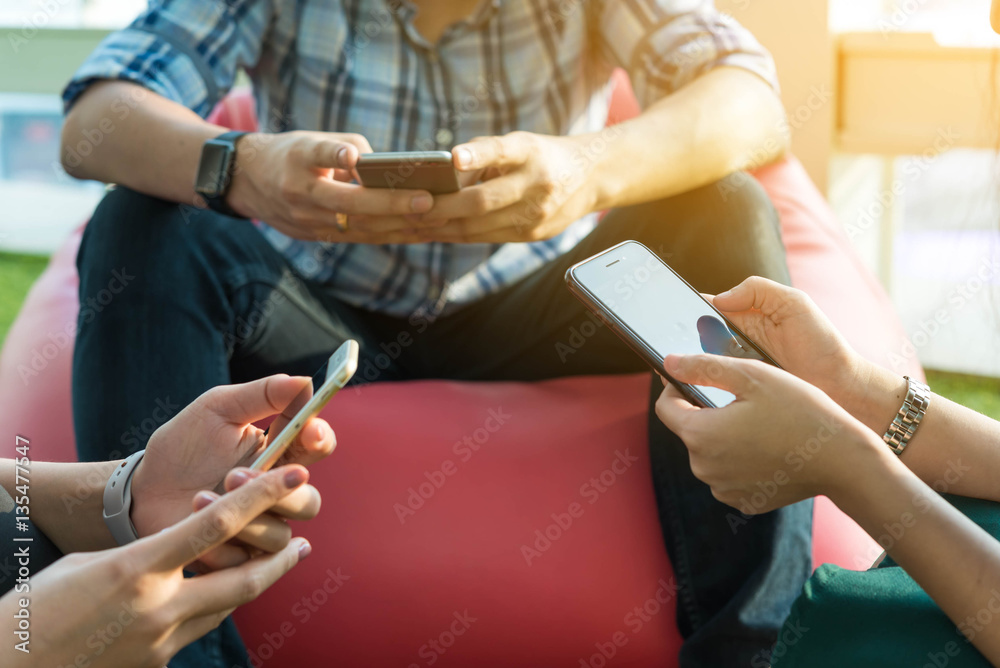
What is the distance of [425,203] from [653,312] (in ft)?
0.81

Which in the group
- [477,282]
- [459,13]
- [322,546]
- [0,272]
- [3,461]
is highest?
[459,13]

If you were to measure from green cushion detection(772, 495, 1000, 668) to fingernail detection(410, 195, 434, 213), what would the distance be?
45cm

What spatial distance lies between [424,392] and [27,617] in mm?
533

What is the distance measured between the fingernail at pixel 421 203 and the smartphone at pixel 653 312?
0.18 metres

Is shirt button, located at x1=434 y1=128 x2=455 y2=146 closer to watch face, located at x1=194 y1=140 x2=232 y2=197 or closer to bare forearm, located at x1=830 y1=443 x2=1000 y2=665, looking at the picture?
watch face, located at x1=194 y1=140 x2=232 y2=197

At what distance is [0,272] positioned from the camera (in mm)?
2389

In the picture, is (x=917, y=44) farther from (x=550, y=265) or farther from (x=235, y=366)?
(x=235, y=366)

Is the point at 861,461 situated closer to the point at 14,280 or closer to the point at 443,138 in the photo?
the point at 443,138

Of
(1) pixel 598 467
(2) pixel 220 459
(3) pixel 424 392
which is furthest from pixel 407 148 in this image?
(2) pixel 220 459

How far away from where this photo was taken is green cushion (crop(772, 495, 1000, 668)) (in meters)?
0.49

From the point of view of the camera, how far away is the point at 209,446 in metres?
0.58

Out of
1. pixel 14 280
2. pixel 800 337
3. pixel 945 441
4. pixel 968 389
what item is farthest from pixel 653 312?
pixel 14 280

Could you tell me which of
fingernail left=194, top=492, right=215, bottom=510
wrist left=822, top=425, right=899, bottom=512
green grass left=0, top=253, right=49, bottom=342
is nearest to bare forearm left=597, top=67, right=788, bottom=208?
wrist left=822, top=425, right=899, bottom=512

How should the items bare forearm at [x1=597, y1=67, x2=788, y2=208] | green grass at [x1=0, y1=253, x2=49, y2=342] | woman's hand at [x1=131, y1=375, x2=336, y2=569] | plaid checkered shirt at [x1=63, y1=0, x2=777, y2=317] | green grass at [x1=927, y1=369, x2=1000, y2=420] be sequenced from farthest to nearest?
green grass at [x1=0, y1=253, x2=49, y2=342] → green grass at [x1=927, y1=369, x2=1000, y2=420] → plaid checkered shirt at [x1=63, y1=0, x2=777, y2=317] → bare forearm at [x1=597, y1=67, x2=788, y2=208] → woman's hand at [x1=131, y1=375, x2=336, y2=569]
